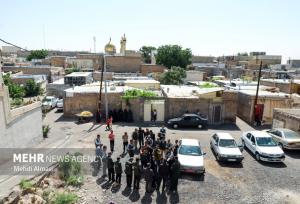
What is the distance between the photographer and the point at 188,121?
23469 mm

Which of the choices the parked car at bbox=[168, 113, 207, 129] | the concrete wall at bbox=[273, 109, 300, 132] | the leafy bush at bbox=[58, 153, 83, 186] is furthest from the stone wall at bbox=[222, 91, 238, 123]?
the leafy bush at bbox=[58, 153, 83, 186]

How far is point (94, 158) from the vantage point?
51.9 feet

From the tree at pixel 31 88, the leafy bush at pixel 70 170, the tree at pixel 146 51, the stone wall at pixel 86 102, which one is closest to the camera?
the leafy bush at pixel 70 170

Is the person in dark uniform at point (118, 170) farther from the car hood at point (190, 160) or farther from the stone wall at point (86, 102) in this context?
the stone wall at point (86, 102)

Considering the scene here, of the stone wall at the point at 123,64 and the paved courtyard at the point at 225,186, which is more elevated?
the stone wall at the point at 123,64

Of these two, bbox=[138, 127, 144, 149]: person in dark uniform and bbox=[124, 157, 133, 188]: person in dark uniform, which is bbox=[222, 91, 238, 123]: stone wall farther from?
bbox=[124, 157, 133, 188]: person in dark uniform

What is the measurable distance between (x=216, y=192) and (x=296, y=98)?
1929cm

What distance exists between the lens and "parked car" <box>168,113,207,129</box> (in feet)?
76.8

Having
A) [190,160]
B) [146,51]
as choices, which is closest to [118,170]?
[190,160]

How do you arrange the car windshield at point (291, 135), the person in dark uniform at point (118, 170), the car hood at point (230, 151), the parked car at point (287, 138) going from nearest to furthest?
the person in dark uniform at point (118, 170) → the car hood at point (230, 151) → the parked car at point (287, 138) → the car windshield at point (291, 135)

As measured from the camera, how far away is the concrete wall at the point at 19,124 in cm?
1457

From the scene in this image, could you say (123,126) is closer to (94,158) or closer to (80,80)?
(94,158)

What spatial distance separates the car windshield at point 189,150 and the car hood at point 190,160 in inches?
10.0

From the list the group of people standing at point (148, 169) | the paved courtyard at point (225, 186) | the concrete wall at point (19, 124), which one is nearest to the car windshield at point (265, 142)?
the paved courtyard at point (225, 186)
